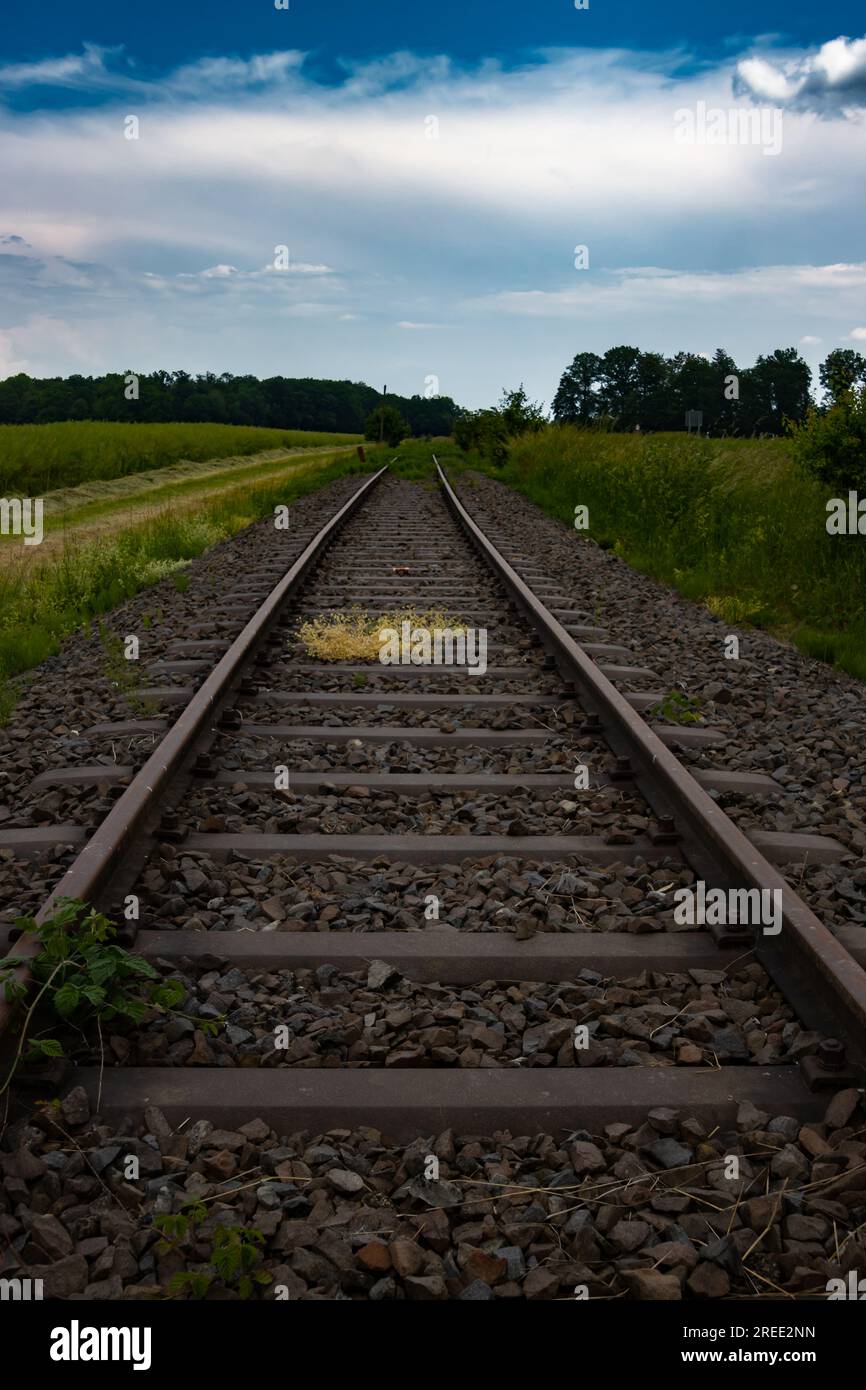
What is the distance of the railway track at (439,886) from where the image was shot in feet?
7.94

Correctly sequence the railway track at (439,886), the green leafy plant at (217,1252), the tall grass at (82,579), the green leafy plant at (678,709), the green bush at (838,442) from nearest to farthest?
1. the green leafy plant at (217,1252)
2. the railway track at (439,886)
3. the green leafy plant at (678,709)
4. the tall grass at (82,579)
5. the green bush at (838,442)

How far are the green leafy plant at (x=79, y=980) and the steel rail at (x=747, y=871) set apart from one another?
1.65 metres

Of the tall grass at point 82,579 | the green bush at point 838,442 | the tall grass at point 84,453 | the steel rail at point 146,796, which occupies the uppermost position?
the tall grass at point 84,453

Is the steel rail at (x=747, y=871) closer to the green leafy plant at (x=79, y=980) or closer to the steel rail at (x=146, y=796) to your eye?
the green leafy plant at (x=79, y=980)

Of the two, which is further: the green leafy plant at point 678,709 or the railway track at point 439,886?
the green leafy plant at point 678,709

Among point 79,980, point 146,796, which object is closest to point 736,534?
point 146,796

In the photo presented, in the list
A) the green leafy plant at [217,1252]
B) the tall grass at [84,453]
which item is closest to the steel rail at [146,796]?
the green leafy plant at [217,1252]

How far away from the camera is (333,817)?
389 centimetres

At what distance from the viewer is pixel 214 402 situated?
90.9 m

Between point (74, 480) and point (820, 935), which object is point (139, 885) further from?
point (74, 480)

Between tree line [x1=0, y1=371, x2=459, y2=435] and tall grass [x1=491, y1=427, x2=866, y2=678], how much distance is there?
23.4m

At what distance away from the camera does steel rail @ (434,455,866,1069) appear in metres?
2.56

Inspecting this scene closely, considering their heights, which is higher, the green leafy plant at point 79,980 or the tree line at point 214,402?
the tree line at point 214,402
